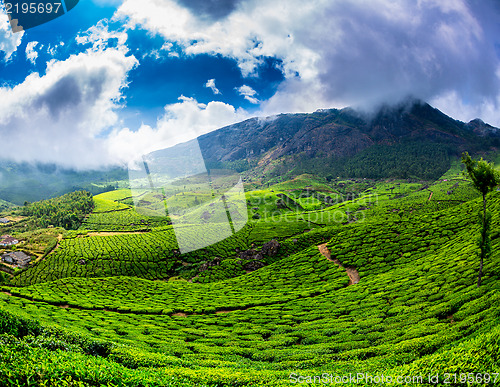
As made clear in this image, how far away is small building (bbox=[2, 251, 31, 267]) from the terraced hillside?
15.9ft

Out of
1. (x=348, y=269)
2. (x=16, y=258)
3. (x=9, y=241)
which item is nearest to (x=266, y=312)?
(x=348, y=269)

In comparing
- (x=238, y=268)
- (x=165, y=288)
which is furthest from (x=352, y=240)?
(x=165, y=288)

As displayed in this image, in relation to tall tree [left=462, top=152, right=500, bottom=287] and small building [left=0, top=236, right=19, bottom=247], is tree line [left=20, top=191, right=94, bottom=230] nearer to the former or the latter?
small building [left=0, top=236, right=19, bottom=247]

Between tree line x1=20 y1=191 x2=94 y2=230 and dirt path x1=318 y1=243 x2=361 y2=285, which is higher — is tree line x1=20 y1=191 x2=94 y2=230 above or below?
above

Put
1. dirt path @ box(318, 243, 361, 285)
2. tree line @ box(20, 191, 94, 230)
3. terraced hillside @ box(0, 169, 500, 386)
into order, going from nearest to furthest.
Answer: terraced hillside @ box(0, 169, 500, 386)
dirt path @ box(318, 243, 361, 285)
tree line @ box(20, 191, 94, 230)

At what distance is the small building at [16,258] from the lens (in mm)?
67312

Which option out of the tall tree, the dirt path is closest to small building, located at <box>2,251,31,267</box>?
the dirt path

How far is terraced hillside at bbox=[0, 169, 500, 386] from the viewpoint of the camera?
858 centimetres

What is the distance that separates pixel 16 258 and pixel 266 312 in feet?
272

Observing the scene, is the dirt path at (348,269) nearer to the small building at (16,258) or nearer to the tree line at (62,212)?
the small building at (16,258)

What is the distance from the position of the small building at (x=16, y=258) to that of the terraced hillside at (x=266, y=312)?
4.83 metres

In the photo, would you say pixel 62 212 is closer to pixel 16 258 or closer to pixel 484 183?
pixel 16 258

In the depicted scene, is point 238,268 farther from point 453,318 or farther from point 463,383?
point 463,383

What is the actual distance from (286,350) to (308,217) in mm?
104755
